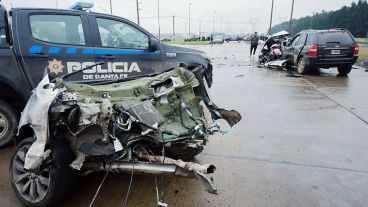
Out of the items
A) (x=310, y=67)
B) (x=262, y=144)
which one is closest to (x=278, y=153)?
(x=262, y=144)

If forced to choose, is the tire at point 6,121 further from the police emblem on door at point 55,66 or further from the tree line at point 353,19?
the tree line at point 353,19

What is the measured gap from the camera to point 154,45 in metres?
5.70

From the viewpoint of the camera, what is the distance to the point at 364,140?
475 cm

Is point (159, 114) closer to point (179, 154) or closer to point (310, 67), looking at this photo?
point (179, 154)

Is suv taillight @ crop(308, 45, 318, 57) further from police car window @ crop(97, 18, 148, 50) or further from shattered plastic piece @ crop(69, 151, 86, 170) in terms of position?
shattered plastic piece @ crop(69, 151, 86, 170)

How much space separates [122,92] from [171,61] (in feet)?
9.30

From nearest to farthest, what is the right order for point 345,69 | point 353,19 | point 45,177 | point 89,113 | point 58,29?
point 89,113
point 45,177
point 58,29
point 345,69
point 353,19

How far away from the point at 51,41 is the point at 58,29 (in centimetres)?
26

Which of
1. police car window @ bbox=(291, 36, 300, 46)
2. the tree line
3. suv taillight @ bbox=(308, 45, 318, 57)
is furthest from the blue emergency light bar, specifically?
the tree line

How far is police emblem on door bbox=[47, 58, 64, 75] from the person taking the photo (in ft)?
15.7

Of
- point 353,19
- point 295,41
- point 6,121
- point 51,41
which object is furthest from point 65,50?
point 353,19

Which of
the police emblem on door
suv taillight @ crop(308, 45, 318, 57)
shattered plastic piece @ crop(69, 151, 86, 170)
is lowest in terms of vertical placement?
shattered plastic piece @ crop(69, 151, 86, 170)

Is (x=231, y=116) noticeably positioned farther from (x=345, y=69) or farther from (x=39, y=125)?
(x=345, y=69)

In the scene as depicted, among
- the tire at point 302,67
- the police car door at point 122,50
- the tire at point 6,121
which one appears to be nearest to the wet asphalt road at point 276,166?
the tire at point 6,121
